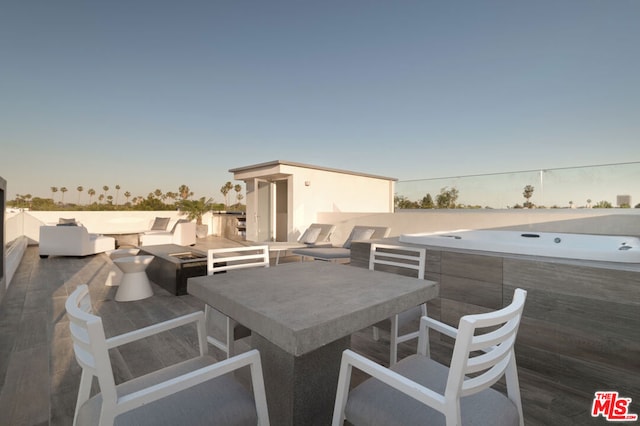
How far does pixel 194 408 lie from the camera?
94 centimetres

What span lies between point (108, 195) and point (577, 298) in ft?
91.7

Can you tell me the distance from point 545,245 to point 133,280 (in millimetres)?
4834

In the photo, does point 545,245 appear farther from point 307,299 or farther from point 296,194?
point 296,194

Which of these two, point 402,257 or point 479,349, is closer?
point 479,349

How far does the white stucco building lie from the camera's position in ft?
26.5

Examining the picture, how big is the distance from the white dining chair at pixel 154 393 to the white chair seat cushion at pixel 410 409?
339mm

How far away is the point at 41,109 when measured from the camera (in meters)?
8.48

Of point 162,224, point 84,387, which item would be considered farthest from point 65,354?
point 162,224

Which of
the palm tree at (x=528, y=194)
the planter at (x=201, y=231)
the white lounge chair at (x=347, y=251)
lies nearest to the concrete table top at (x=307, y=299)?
the white lounge chair at (x=347, y=251)

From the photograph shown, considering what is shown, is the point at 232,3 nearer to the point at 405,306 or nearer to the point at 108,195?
the point at 405,306

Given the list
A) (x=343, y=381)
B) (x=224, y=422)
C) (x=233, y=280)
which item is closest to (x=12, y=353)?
(x=233, y=280)

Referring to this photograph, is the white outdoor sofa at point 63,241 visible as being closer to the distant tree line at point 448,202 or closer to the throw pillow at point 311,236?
the throw pillow at point 311,236

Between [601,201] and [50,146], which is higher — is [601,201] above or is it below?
below

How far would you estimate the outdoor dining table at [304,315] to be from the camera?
3.09 feet
